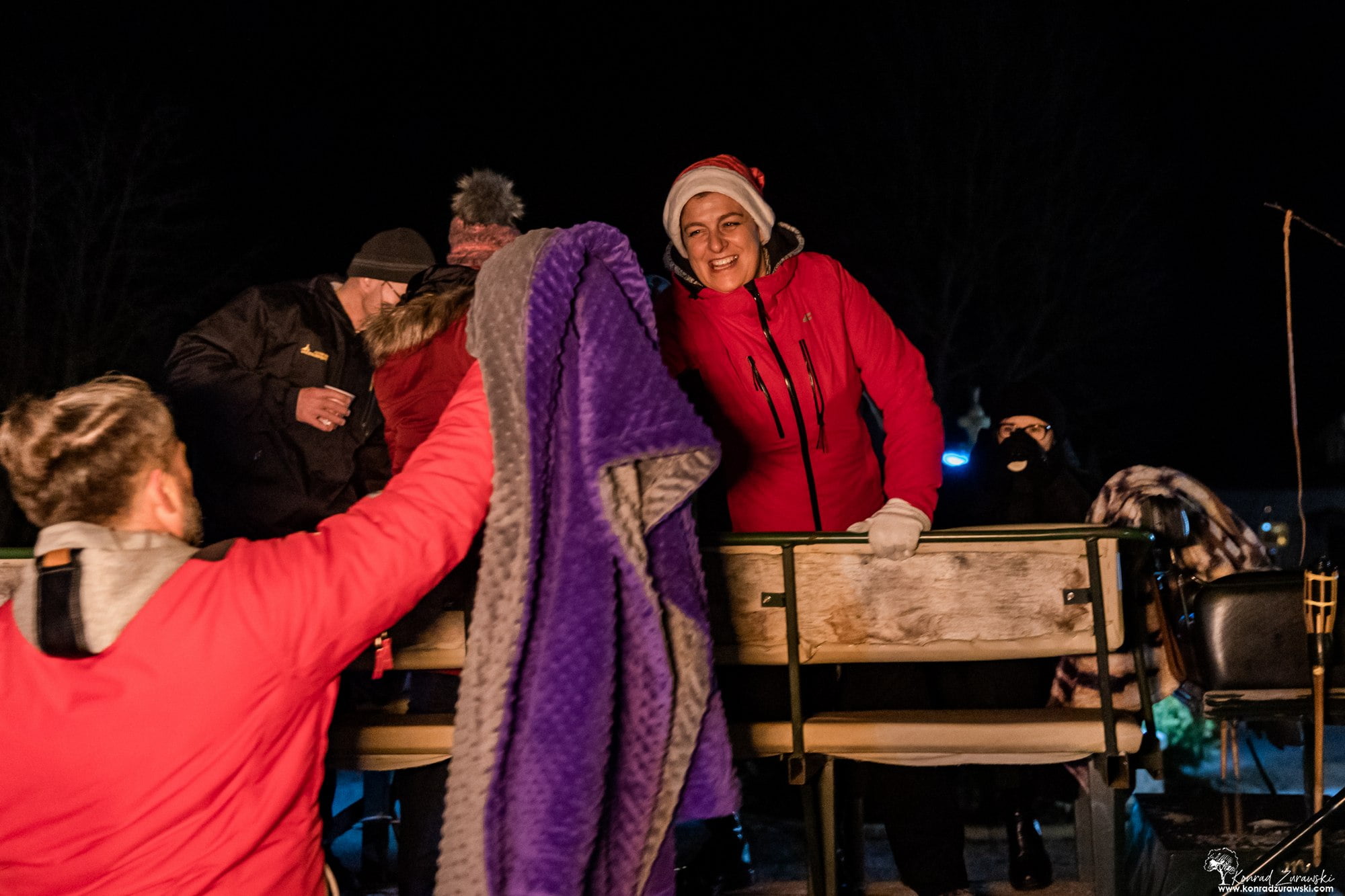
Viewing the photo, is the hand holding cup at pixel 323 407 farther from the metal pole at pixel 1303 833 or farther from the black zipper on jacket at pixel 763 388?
the metal pole at pixel 1303 833

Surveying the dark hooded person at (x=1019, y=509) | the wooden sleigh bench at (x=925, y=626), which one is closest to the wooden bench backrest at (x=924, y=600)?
the wooden sleigh bench at (x=925, y=626)

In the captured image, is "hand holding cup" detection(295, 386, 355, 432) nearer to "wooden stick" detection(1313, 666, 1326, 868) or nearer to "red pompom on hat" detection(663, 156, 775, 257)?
"red pompom on hat" detection(663, 156, 775, 257)

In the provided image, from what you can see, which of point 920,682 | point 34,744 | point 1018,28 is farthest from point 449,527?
point 1018,28

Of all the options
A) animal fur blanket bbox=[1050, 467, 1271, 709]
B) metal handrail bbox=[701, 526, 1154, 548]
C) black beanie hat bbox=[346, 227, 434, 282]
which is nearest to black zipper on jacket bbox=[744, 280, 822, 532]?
metal handrail bbox=[701, 526, 1154, 548]

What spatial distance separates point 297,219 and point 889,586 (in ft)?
59.4

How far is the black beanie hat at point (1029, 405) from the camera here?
503 cm

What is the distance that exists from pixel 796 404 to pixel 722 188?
2.43 feet

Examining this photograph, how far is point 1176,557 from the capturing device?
→ 364cm

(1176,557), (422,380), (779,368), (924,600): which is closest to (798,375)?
(779,368)

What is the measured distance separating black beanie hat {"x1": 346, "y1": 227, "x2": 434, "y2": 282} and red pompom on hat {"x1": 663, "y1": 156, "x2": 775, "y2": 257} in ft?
3.12

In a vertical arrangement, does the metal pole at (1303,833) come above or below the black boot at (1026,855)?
above

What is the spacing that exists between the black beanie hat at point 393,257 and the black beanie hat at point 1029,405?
281cm

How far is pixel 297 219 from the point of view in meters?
18.9

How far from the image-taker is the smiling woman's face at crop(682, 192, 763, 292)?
3.43 metres
